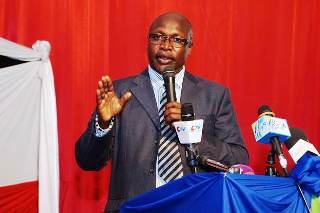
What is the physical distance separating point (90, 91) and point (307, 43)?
1.58 m

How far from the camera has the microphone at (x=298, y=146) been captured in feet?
4.80

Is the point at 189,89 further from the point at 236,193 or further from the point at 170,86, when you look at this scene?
the point at 236,193

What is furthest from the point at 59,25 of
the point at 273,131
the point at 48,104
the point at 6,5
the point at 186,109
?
the point at 273,131

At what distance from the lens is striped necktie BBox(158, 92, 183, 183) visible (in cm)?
179

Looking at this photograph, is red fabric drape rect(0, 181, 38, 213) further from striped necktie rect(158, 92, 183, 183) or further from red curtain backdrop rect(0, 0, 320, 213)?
striped necktie rect(158, 92, 183, 183)

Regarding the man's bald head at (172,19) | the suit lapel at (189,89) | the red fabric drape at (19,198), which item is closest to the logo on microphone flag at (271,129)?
the suit lapel at (189,89)

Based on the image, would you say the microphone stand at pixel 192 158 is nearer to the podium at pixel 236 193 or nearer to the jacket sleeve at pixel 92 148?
the podium at pixel 236 193

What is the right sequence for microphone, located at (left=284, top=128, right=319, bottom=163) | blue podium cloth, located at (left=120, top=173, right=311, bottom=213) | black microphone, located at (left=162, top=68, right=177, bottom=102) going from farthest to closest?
black microphone, located at (left=162, top=68, right=177, bottom=102)
microphone, located at (left=284, top=128, right=319, bottom=163)
blue podium cloth, located at (left=120, top=173, right=311, bottom=213)

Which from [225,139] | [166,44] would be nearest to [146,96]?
[166,44]

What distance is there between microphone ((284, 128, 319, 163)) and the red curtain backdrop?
4.81 ft

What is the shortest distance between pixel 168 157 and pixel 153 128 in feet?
0.46

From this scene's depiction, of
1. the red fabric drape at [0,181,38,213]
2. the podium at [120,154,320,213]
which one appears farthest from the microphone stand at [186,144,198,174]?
the red fabric drape at [0,181,38,213]

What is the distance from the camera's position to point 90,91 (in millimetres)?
2732

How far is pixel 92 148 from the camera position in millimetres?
1751
